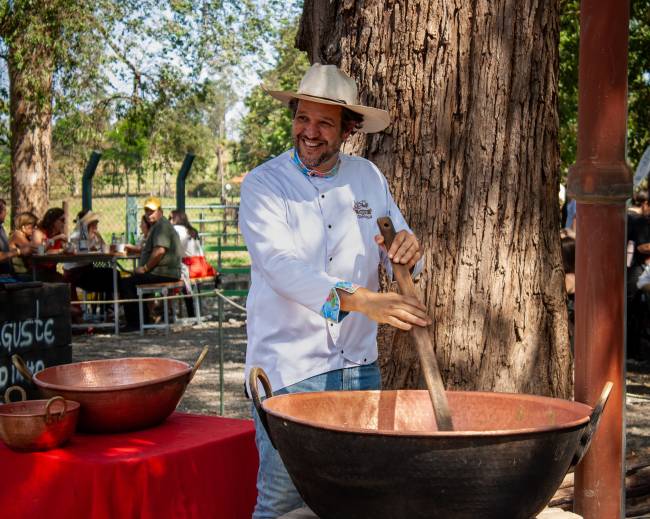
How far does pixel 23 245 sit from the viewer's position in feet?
34.3

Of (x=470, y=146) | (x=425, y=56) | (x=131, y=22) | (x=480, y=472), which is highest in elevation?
(x=131, y=22)

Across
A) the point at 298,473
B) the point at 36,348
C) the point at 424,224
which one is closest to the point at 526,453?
the point at 298,473

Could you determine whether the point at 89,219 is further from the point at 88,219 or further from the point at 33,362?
the point at 33,362

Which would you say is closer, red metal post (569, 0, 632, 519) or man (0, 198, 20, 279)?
red metal post (569, 0, 632, 519)

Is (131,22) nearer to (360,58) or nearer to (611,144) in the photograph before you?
(360,58)

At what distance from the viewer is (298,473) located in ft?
6.28

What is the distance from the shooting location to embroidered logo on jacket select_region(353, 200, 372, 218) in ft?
8.95

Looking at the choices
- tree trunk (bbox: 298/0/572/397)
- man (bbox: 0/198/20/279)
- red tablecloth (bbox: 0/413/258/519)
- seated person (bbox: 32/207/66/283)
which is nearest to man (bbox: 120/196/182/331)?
seated person (bbox: 32/207/66/283)

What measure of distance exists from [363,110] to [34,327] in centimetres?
335

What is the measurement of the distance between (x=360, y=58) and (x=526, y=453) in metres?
2.28

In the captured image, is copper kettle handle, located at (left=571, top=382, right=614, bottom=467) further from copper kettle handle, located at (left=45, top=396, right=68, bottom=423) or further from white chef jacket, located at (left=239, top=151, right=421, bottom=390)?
→ copper kettle handle, located at (left=45, top=396, right=68, bottom=423)

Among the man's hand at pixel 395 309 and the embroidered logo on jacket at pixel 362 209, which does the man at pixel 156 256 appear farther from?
the man's hand at pixel 395 309

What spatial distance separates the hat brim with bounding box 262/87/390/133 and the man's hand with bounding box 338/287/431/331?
69 cm

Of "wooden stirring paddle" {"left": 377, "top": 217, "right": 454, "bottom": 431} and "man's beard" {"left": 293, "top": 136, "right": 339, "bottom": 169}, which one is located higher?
"man's beard" {"left": 293, "top": 136, "right": 339, "bottom": 169}
